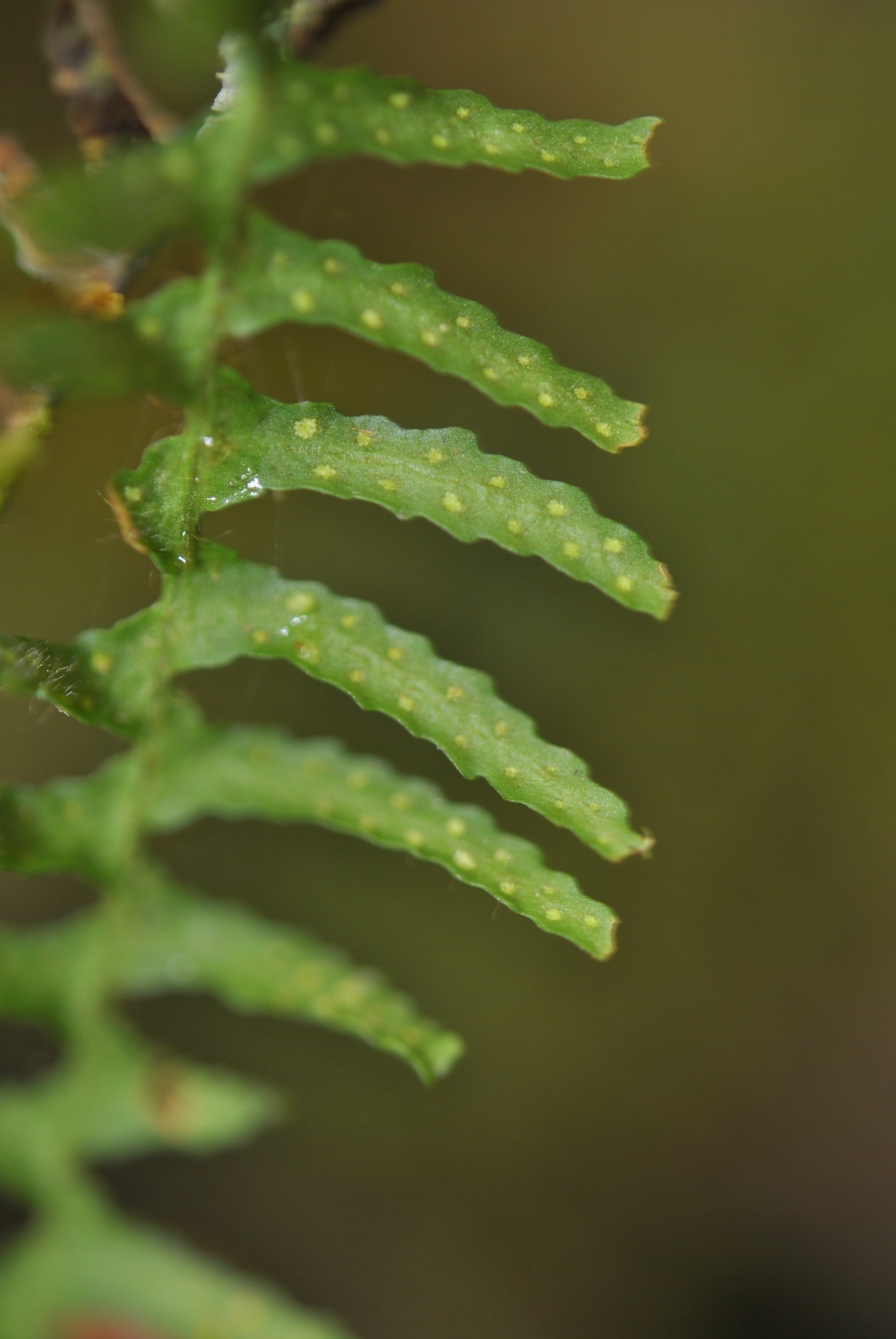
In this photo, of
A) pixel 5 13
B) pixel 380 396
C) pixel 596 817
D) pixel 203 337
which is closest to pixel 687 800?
pixel 380 396

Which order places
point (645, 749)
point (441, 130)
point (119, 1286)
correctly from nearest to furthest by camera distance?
point (119, 1286) → point (441, 130) → point (645, 749)

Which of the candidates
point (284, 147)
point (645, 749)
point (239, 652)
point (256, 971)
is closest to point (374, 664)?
point (239, 652)

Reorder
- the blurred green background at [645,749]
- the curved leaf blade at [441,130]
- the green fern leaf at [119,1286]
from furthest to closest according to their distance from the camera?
the blurred green background at [645,749] → the curved leaf blade at [441,130] → the green fern leaf at [119,1286]

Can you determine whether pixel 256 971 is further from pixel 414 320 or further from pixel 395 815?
pixel 414 320

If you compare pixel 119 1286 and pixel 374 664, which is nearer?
pixel 119 1286

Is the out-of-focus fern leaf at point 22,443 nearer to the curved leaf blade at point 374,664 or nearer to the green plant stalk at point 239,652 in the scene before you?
the green plant stalk at point 239,652

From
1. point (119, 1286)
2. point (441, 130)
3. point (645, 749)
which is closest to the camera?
point (119, 1286)

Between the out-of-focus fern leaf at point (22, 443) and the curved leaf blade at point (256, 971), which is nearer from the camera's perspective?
the curved leaf blade at point (256, 971)

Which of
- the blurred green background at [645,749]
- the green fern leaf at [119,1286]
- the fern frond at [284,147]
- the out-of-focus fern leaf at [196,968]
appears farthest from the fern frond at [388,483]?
the blurred green background at [645,749]
